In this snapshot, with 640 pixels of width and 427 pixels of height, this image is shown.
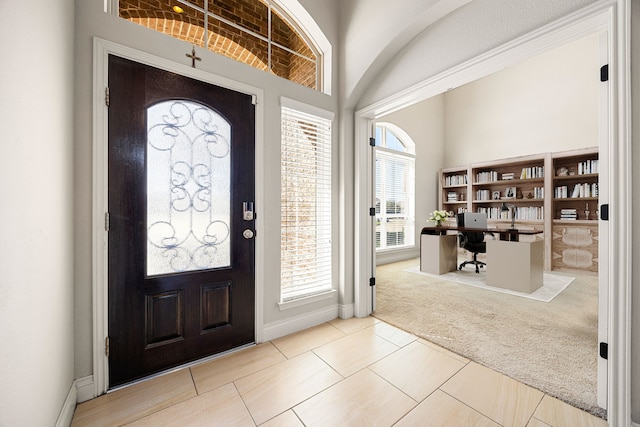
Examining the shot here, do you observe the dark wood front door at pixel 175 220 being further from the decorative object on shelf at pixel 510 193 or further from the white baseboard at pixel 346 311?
the decorative object on shelf at pixel 510 193

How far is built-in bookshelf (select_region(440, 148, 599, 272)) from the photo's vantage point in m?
4.39

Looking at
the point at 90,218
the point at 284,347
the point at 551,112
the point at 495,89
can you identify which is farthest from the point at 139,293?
the point at 495,89

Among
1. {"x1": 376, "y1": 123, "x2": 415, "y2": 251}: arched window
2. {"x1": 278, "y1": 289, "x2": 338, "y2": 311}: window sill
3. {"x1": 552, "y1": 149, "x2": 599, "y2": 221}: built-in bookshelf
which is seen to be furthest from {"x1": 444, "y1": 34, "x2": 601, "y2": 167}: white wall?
{"x1": 278, "y1": 289, "x2": 338, "y2": 311}: window sill

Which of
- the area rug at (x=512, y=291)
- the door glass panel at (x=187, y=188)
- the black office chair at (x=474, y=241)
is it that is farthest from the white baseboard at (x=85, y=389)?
the black office chair at (x=474, y=241)

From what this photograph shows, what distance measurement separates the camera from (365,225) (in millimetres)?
2691

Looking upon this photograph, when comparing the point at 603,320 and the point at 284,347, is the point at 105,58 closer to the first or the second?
the point at 284,347

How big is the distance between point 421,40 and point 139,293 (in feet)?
9.54

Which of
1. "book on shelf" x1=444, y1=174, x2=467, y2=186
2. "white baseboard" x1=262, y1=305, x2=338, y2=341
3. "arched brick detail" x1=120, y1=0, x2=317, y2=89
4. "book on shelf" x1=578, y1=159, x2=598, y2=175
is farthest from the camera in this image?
"book on shelf" x1=444, y1=174, x2=467, y2=186

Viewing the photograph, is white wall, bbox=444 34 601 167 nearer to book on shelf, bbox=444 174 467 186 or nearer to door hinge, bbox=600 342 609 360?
book on shelf, bbox=444 174 467 186

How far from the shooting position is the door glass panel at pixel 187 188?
5.75 ft

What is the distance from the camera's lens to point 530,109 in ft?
17.0

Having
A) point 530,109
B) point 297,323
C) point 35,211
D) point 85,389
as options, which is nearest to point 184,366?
point 85,389

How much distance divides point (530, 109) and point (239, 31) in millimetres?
5829

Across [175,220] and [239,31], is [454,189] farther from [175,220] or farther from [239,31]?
[175,220]
